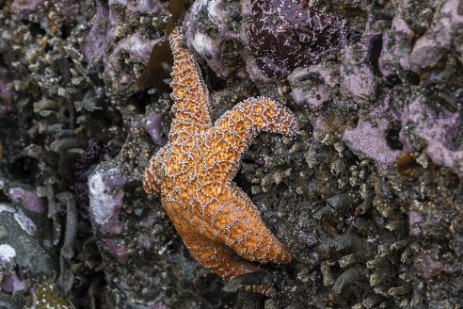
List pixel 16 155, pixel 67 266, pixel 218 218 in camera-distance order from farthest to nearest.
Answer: pixel 16 155, pixel 67 266, pixel 218 218

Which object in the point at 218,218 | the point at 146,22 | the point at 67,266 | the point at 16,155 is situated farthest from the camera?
the point at 16,155

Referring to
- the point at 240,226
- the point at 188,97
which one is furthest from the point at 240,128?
the point at 240,226

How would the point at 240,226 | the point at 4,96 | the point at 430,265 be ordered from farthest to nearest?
the point at 4,96 → the point at 240,226 → the point at 430,265

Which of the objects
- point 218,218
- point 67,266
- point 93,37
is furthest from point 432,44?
point 67,266

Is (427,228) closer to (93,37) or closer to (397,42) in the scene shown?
(397,42)

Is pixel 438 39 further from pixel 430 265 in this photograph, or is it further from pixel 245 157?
pixel 245 157

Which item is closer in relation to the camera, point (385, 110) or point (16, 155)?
point (385, 110)

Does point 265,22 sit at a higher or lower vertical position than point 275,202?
higher
